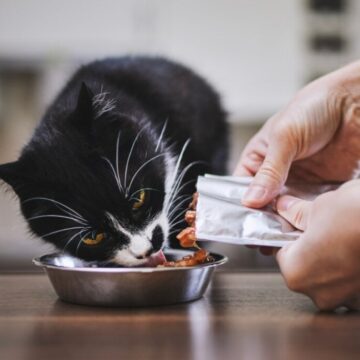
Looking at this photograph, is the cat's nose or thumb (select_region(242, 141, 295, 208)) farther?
the cat's nose

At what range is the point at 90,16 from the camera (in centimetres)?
409

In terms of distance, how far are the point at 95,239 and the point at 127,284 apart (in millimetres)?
249

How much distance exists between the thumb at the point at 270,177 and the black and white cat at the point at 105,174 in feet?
0.71

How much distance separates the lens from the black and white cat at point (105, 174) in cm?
110

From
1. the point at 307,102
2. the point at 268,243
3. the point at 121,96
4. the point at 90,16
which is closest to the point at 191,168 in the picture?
the point at 121,96

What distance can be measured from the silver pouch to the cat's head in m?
0.18

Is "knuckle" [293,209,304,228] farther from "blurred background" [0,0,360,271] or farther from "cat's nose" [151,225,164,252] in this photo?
"blurred background" [0,0,360,271]

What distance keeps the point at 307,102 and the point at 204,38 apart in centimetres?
309

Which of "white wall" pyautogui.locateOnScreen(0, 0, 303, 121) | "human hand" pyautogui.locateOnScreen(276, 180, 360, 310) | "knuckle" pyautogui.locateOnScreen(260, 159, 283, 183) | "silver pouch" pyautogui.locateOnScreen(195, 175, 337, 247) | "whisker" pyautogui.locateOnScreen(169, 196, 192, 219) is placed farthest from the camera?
"white wall" pyautogui.locateOnScreen(0, 0, 303, 121)

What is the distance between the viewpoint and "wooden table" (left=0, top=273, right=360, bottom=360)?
642 mm

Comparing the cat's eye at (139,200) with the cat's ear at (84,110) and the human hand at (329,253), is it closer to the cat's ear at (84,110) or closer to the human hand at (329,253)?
the cat's ear at (84,110)

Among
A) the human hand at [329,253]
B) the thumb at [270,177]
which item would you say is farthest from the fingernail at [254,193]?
the human hand at [329,253]

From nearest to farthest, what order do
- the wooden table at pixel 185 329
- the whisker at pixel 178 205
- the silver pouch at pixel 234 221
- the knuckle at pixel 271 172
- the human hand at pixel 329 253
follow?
the wooden table at pixel 185 329
the human hand at pixel 329 253
the silver pouch at pixel 234 221
the knuckle at pixel 271 172
the whisker at pixel 178 205

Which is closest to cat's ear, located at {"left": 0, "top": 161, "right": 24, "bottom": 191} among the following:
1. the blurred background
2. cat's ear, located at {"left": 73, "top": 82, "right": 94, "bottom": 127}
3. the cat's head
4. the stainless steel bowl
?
the cat's head
